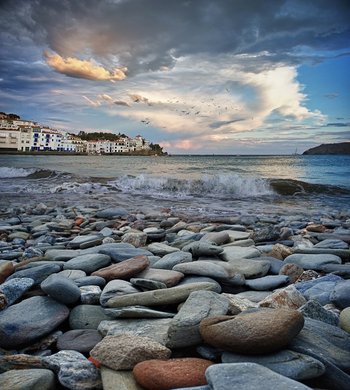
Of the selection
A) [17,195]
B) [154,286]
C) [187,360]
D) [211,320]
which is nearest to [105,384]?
[187,360]

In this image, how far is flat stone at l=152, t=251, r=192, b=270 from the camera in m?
2.40

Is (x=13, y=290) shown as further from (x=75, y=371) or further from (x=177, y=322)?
(x=177, y=322)

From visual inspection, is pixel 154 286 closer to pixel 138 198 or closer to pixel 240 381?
pixel 240 381

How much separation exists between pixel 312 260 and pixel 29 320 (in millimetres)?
1921

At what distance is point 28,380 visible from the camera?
3.76 feet

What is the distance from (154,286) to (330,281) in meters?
1.01

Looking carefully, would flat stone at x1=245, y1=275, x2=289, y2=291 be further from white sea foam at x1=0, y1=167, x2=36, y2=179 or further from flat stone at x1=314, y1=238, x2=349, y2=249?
white sea foam at x1=0, y1=167, x2=36, y2=179

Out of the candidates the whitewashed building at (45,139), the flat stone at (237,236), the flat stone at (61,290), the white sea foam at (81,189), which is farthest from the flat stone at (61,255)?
the whitewashed building at (45,139)

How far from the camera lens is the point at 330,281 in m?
1.96

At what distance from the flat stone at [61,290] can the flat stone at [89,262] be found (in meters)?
0.56

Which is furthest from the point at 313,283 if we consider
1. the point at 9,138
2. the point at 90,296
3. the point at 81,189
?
the point at 9,138

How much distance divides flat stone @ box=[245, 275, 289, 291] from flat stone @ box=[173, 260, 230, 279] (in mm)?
161

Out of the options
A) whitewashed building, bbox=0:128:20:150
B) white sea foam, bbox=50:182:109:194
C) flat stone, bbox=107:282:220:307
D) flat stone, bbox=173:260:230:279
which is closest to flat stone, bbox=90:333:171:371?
flat stone, bbox=107:282:220:307

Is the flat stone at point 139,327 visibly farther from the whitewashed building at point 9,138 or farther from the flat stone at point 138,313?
the whitewashed building at point 9,138
